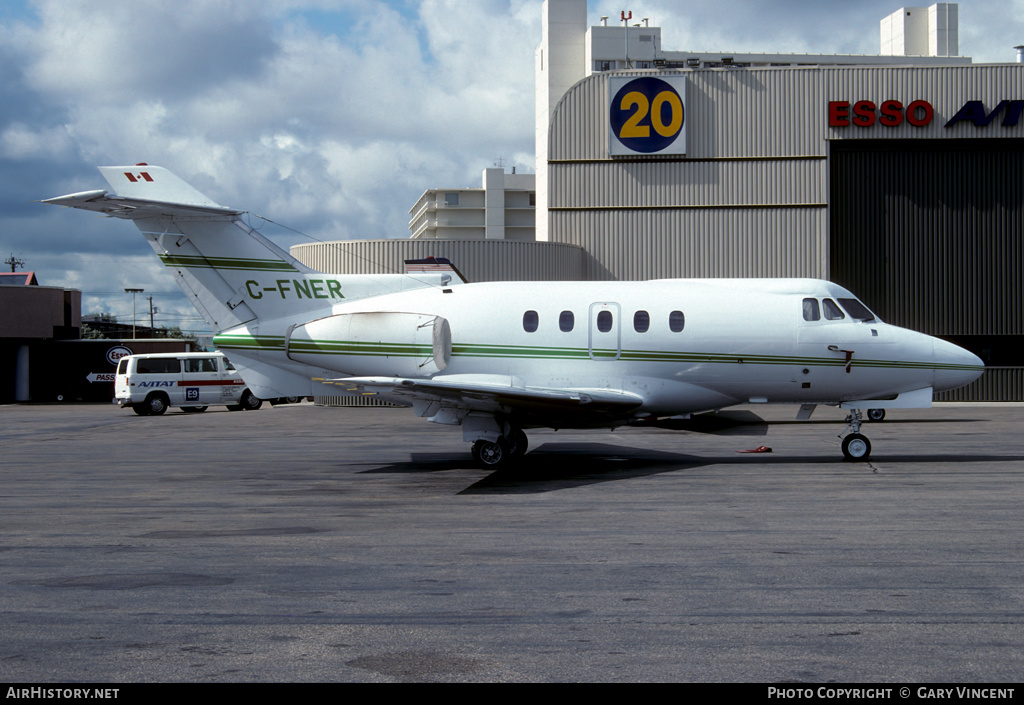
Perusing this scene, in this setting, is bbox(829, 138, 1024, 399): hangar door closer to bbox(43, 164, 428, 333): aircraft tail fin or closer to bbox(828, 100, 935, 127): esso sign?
bbox(828, 100, 935, 127): esso sign

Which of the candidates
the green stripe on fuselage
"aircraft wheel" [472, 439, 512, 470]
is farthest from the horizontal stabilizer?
"aircraft wheel" [472, 439, 512, 470]

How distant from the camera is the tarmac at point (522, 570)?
593 cm

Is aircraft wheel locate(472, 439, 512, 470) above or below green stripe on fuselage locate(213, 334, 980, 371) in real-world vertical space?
below

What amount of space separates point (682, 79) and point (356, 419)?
20085mm

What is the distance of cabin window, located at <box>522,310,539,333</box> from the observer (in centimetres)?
1662

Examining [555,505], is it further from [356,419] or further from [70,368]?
[70,368]

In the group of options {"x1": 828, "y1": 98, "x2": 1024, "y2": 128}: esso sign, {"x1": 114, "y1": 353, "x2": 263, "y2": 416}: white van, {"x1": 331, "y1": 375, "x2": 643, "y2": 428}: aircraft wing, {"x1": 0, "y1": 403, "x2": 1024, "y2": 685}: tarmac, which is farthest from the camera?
{"x1": 828, "y1": 98, "x2": 1024, "y2": 128}: esso sign

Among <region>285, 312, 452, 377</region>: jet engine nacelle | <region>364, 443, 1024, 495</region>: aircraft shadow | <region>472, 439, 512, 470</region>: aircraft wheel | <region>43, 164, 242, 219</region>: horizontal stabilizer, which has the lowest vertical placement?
<region>364, 443, 1024, 495</region>: aircraft shadow

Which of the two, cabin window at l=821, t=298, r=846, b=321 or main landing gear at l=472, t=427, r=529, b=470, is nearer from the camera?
main landing gear at l=472, t=427, r=529, b=470

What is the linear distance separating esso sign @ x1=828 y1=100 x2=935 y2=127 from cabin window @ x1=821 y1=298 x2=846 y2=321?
24195 millimetres

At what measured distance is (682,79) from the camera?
38219 millimetres

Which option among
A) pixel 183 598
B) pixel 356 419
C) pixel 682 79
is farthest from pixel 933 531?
pixel 682 79

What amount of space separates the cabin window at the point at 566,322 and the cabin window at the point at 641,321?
1140mm

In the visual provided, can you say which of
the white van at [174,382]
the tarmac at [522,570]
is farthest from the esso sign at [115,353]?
the tarmac at [522,570]
